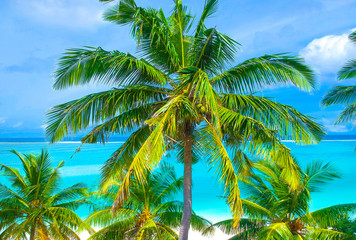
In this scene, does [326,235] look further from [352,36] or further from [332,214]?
Answer: [352,36]

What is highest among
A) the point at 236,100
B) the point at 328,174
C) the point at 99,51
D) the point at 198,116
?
the point at 99,51

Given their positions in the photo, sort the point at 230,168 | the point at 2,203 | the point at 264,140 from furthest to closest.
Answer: the point at 2,203 → the point at 264,140 → the point at 230,168

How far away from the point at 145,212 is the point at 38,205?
351 centimetres

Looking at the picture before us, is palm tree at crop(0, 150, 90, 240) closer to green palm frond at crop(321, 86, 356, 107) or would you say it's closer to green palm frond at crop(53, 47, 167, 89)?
green palm frond at crop(53, 47, 167, 89)

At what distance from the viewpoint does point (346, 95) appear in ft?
36.0

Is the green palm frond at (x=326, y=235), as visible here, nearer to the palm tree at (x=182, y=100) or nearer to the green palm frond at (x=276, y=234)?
the green palm frond at (x=276, y=234)

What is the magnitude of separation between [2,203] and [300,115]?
866 centimetres

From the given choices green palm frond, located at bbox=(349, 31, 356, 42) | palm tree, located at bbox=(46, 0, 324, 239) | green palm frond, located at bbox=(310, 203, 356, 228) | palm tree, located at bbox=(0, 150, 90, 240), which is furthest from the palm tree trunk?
green palm frond, located at bbox=(349, 31, 356, 42)

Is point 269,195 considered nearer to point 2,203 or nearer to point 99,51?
point 99,51

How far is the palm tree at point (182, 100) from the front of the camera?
23.2 ft

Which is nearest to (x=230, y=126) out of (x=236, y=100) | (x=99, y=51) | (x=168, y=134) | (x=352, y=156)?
(x=236, y=100)

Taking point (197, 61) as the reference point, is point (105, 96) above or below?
below

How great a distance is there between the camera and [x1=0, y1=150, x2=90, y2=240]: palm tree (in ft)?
33.2

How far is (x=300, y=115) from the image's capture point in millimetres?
7430
